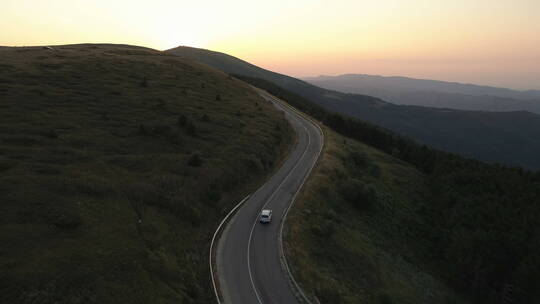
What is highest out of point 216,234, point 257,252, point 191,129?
point 191,129

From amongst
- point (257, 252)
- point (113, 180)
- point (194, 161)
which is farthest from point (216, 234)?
point (113, 180)

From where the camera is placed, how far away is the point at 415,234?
5481cm

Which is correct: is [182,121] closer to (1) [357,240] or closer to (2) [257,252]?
(2) [257,252]

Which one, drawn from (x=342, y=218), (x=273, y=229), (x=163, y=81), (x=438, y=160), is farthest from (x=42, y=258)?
(x=438, y=160)

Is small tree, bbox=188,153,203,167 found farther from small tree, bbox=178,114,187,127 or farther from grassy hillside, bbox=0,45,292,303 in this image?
small tree, bbox=178,114,187,127

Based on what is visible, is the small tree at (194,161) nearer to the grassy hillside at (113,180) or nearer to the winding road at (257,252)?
the grassy hillside at (113,180)

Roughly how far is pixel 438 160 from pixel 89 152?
85618mm

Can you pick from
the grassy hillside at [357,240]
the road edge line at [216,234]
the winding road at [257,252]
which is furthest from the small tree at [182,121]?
the grassy hillside at [357,240]

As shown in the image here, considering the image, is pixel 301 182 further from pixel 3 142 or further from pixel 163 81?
pixel 163 81

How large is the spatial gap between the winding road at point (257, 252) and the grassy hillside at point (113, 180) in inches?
80.7

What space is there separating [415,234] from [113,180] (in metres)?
49.3

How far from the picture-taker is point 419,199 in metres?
68.2

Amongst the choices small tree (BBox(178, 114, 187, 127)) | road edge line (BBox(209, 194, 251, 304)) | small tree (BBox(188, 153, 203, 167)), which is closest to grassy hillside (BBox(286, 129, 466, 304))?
road edge line (BBox(209, 194, 251, 304))

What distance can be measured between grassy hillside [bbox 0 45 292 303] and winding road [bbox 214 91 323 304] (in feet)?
6.72
